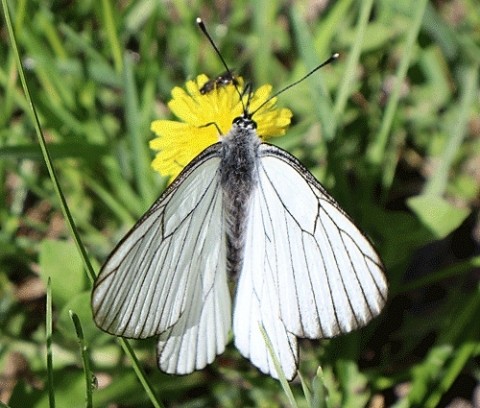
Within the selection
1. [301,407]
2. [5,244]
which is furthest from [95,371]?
[301,407]

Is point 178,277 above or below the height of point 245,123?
below

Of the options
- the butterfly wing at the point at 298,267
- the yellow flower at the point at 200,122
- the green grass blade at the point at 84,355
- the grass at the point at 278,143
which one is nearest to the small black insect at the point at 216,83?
the yellow flower at the point at 200,122

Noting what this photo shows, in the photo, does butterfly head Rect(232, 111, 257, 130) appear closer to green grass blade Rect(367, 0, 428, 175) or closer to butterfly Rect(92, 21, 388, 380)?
butterfly Rect(92, 21, 388, 380)

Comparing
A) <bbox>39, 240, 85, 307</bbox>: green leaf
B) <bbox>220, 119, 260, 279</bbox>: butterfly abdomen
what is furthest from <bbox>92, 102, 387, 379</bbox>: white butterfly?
<bbox>39, 240, 85, 307</bbox>: green leaf

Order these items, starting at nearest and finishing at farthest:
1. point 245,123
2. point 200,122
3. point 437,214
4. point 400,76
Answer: point 245,123 → point 200,122 → point 437,214 → point 400,76

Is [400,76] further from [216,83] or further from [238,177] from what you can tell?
[238,177]

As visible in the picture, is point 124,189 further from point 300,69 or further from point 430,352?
point 430,352

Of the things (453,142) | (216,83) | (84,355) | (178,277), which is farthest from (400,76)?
(84,355)

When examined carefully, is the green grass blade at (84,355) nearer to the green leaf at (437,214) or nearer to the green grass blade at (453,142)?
the green leaf at (437,214)
